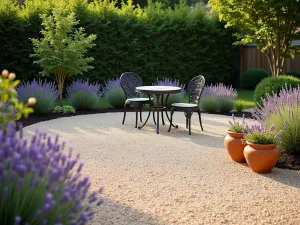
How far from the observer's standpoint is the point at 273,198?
3.91 m

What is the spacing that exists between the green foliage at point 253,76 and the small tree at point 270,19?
14.1ft

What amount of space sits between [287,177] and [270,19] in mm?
7751

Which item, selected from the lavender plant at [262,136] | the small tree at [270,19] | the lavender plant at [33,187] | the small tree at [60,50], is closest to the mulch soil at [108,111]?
the lavender plant at [262,136]

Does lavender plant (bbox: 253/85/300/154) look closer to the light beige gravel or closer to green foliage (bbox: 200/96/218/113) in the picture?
the light beige gravel

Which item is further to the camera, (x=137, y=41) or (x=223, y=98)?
(x=137, y=41)

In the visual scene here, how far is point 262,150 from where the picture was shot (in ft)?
15.3

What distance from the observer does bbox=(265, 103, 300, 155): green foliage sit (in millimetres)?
5141

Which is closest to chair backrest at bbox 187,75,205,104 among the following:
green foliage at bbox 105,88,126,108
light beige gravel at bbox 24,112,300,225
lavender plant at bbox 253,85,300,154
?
light beige gravel at bbox 24,112,300,225

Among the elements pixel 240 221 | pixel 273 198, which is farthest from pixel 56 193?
pixel 273 198

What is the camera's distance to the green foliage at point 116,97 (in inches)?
411

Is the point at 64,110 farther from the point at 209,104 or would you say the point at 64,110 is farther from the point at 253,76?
the point at 253,76

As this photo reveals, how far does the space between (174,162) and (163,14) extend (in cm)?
1061

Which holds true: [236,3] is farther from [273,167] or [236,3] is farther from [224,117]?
[273,167]

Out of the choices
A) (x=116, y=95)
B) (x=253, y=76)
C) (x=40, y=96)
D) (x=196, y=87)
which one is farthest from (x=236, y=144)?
(x=253, y=76)
